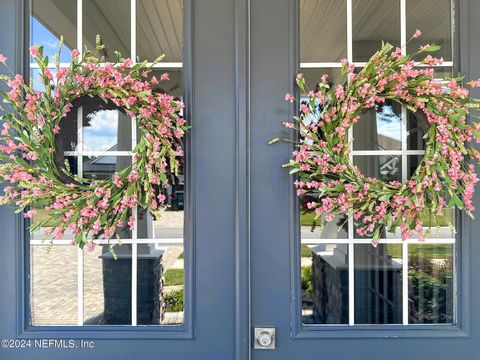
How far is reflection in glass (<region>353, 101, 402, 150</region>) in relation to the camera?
1.61m

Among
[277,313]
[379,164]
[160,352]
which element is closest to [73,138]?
[160,352]

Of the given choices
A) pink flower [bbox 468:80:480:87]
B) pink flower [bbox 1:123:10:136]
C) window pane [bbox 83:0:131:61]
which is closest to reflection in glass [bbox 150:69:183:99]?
window pane [bbox 83:0:131:61]

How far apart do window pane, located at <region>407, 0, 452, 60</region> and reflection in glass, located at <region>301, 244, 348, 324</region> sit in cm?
86

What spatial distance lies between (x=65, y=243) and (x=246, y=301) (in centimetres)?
75

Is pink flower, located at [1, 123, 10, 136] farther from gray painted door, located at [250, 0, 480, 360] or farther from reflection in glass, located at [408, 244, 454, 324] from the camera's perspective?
reflection in glass, located at [408, 244, 454, 324]

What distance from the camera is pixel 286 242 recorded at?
1.59 metres

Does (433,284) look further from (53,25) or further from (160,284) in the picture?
(53,25)

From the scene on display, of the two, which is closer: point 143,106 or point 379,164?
point 143,106

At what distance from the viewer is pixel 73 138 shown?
1.60m

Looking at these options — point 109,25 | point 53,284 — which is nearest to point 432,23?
point 109,25

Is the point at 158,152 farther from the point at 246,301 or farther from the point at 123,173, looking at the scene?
the point at 246,301

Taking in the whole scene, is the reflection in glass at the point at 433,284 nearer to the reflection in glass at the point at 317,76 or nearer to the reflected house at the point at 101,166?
the reflection in glass at the point at 317,76

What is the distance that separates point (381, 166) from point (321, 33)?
57 centimetres

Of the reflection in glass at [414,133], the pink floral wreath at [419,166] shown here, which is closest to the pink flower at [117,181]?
the pink floral wreath at [419,166]
